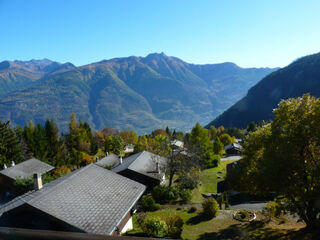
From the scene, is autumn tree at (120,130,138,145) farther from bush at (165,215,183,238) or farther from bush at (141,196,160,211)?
bush at (165,215,183,238)

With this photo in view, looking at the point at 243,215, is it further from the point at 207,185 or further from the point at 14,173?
Result: the point at 14,173

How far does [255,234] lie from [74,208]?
545 inches

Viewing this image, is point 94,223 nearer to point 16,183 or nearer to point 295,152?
point 295,152

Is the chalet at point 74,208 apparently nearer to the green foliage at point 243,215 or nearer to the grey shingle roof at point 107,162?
the green foliage at point 243,215

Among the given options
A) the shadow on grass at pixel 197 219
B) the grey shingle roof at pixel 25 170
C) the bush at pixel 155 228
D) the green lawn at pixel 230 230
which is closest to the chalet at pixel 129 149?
the grey shingle roof at pixel 25 170

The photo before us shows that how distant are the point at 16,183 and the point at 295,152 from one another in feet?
128

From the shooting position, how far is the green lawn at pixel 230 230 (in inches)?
652

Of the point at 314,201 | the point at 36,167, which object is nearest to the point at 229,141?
the point at 36,167

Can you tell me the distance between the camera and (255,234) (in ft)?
56.0

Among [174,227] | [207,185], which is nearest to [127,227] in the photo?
[174,227]

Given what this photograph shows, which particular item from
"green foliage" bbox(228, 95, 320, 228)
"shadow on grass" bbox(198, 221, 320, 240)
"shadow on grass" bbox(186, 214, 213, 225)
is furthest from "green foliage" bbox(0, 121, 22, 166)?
"green foliage" bbox(228, 95, 320, 228)

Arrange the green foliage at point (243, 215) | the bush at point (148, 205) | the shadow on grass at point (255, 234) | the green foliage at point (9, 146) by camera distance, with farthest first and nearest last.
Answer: the green foliage at point (9, 146), the bush at point (148, 205), the green foliage at point (243, 215), the shadow on grass at point (255, 234)

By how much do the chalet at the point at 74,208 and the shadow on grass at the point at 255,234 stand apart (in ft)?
25.6

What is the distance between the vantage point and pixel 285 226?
60.7 feet
